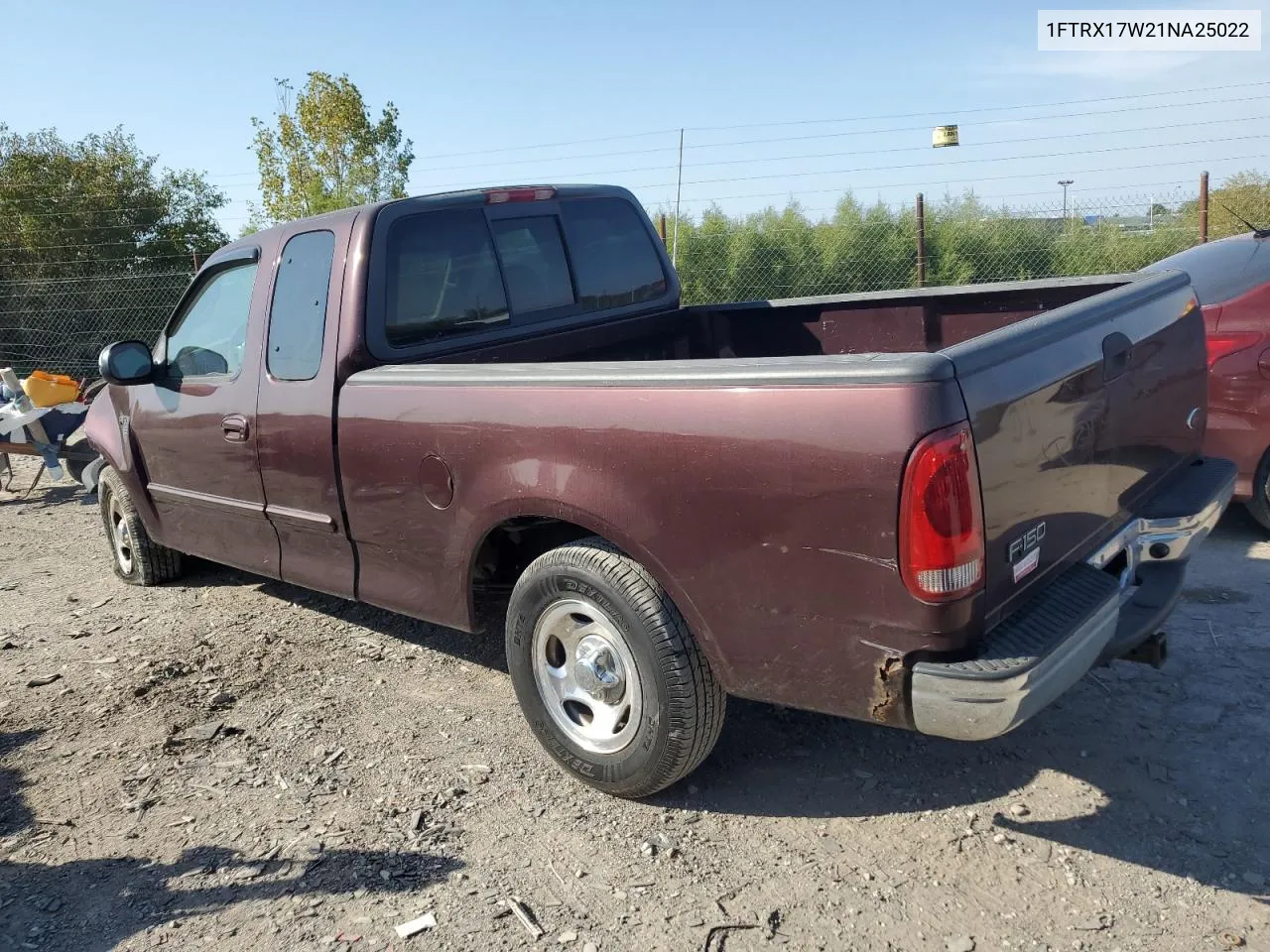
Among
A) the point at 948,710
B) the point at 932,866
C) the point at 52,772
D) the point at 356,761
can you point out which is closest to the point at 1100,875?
the point at 932,866

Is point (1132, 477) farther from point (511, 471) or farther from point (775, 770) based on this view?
point (511, 471)

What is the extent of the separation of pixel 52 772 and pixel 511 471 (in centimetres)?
216

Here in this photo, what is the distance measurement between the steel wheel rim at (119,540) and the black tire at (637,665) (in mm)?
3584

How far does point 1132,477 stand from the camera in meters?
3.25

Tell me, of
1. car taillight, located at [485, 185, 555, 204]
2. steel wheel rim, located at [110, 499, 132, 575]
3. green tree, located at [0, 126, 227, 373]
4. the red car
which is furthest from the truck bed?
green tree, located at [0, 126, 227, 373]

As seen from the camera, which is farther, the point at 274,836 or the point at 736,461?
the point at 274,836

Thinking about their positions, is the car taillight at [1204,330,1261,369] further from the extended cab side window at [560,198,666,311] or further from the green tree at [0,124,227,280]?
the green tree at [0,124,227,280]

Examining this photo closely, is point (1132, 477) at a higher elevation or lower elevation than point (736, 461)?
lower

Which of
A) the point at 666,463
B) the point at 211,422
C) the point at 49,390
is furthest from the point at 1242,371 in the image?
the point at 49,390

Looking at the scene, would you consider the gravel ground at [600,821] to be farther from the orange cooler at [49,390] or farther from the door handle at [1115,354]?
the orange cooler at [49,390]

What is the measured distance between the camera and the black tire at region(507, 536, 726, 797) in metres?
2.94

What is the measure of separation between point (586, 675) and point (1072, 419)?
1.65m

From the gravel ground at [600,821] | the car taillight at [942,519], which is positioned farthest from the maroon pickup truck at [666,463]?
the gravel ground at [600,821]

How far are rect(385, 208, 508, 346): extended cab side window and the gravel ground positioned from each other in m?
1.50
